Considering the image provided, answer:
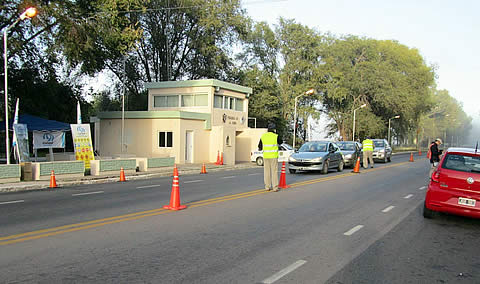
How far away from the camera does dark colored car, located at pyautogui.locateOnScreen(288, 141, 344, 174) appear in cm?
1994

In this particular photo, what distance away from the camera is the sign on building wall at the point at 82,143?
62.7 feet

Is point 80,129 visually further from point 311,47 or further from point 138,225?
point 311,47

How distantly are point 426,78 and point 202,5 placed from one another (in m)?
37.7

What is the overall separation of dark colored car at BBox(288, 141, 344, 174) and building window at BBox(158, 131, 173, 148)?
417 inches

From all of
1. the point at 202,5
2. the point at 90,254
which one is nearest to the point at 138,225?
the point at 90,254

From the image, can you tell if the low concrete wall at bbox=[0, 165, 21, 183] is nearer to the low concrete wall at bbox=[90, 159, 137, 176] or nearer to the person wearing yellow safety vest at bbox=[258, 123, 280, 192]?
the low concrete wall at bbox=[90, 159, 137, 176]

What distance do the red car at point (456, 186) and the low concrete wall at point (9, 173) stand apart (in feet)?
46.0

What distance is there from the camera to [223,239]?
7.11 meters

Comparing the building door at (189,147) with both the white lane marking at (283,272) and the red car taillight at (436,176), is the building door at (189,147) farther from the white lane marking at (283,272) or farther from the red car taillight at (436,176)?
the white lane marking at (283,272)

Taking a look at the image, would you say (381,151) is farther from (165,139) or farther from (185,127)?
(165,139)

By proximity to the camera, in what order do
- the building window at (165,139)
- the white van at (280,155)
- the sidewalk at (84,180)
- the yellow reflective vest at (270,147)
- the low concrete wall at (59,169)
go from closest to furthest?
1. the yellow reflective vest at (270,147)
2. the sidewalk at (84,180)
3. the low concrete wall at (59,169)
4. the building window at (165,139)
5. the white van at (280,155)

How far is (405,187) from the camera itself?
15.7m

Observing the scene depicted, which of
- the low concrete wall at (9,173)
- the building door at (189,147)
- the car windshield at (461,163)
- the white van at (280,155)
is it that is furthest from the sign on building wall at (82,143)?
the car windshield at (461,163)

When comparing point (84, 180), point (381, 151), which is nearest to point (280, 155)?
point (381, 151)
